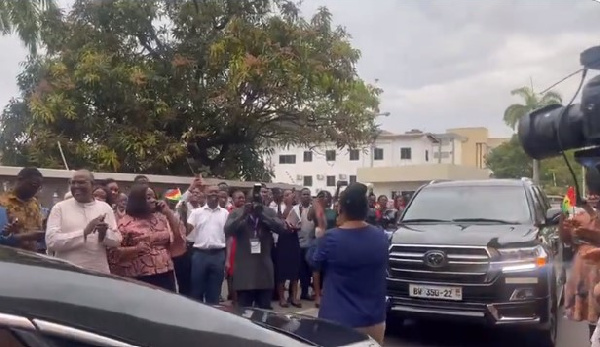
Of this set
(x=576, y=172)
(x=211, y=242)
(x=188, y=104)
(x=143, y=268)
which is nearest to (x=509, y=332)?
(x=211, y=242)

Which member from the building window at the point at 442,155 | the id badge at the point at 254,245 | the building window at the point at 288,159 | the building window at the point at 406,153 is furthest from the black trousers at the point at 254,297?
the building window at the point at 442,155

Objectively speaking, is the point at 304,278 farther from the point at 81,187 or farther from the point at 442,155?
the point at 442,155

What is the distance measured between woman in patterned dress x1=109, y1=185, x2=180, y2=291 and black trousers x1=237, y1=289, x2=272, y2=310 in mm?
1813

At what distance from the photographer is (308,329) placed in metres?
3.28

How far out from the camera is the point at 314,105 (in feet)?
66.0

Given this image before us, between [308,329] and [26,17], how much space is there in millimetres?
15631

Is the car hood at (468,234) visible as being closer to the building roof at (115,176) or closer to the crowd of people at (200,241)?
the crowd of people at (200,241)

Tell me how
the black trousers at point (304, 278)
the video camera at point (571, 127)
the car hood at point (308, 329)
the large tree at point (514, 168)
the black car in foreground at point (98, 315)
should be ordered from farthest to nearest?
the large tree at point (514, 168), the black trousers at point (304, 278), the car hood at point (308, 329), the video camera at point (571, 127), the black car in foreground at point (98, 315)

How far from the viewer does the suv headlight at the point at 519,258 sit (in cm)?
723

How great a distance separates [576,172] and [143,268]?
398cm

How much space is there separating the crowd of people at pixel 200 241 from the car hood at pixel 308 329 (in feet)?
0.98

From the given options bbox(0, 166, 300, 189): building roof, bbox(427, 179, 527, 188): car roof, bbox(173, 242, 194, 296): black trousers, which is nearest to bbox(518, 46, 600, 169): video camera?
bbox(427, 179, 527, 188): car roof

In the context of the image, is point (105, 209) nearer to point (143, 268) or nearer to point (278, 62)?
point (143, 268)

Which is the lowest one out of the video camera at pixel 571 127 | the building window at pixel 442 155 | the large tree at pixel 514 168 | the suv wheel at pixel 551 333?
the suv wheel at pixel 551 333
